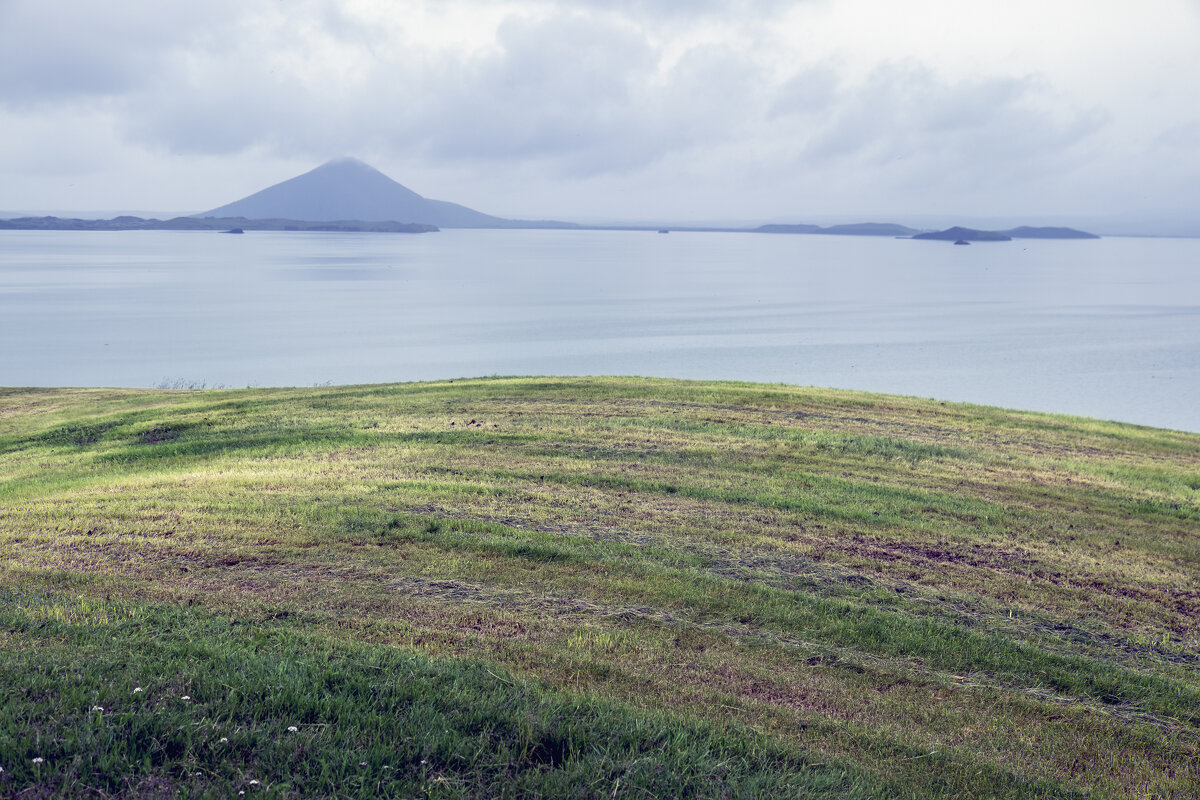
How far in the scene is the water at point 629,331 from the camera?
5028 cm

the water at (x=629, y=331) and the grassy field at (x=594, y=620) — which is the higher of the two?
the grassy field at (x=594, y=620)

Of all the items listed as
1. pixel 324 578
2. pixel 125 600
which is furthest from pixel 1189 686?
pixel 125 600

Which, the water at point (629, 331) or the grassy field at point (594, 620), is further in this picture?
the water at point (629, 331)

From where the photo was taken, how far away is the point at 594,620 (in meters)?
6.35

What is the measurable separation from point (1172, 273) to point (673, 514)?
627 ft

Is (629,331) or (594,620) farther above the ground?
(594,620)

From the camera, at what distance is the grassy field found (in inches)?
161

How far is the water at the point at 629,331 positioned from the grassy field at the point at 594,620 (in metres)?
35.2

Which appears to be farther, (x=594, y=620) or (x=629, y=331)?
(x=629, y=331)

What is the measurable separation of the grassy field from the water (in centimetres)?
3521

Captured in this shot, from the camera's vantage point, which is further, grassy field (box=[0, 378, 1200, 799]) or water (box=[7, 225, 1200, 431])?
water (box=[7, 225, 1200, 431])

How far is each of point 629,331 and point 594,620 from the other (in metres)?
65.5

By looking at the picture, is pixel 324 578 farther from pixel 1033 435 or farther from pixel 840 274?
pixel 840 274

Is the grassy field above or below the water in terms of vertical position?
above
